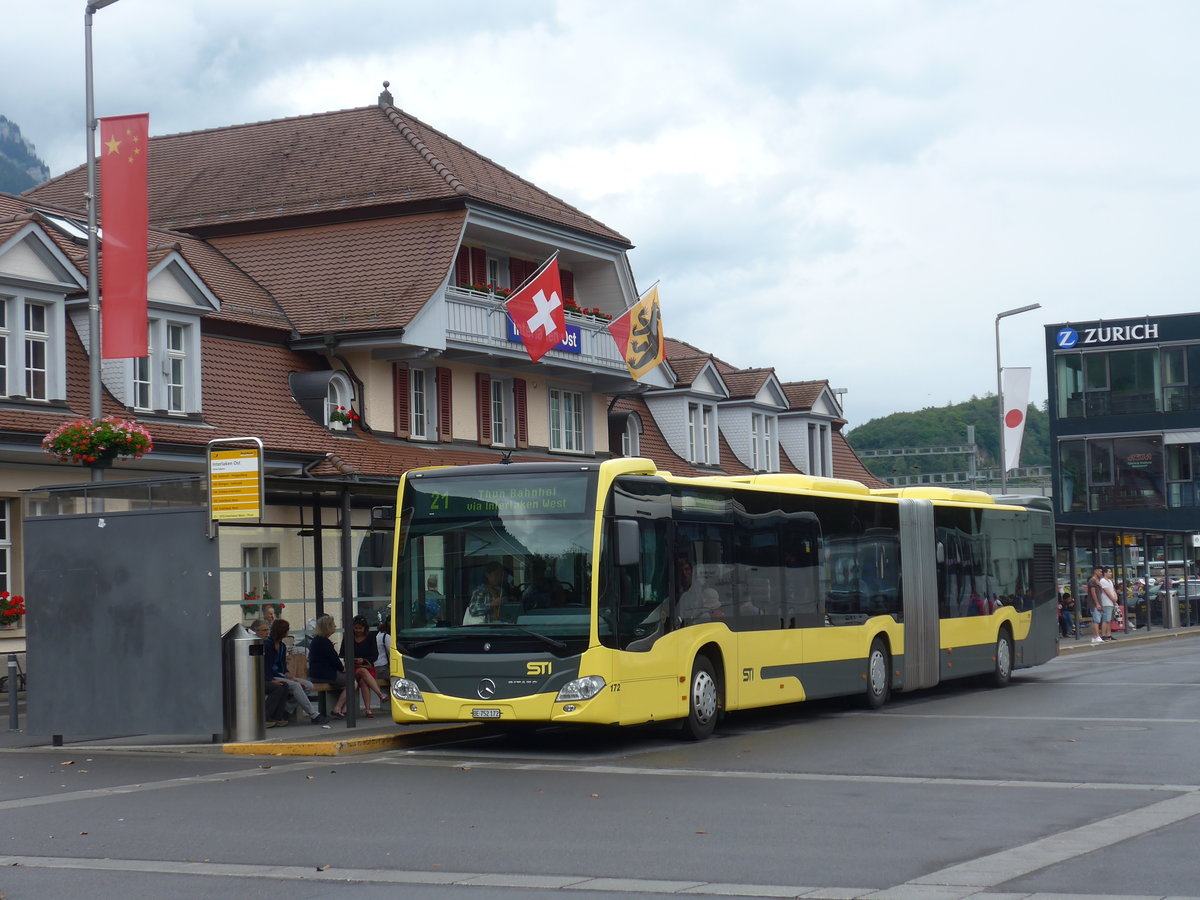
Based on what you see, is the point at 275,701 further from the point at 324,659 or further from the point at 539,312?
the point at 539,312

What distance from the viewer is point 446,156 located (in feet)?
130

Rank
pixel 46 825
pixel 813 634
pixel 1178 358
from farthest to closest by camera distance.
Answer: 1. pixel 1178 358
2. pixel 813 634
3. pixel 46 825

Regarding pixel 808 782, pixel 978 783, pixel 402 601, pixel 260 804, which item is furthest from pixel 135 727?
pixel 978 783

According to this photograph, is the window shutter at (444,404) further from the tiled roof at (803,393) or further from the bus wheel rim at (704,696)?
the tiled roof at (803,393)

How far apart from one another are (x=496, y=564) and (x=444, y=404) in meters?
20.2

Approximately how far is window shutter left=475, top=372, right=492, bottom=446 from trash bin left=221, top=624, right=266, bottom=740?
2008cm

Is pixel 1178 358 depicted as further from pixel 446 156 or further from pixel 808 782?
pixel 808 782

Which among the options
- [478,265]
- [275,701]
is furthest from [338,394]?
[275,701]

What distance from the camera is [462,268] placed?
1481 inches

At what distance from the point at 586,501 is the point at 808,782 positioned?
4.12 m

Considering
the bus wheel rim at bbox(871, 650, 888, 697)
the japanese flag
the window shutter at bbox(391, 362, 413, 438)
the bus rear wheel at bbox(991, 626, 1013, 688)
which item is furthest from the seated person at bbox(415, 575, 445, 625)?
the japanese flag

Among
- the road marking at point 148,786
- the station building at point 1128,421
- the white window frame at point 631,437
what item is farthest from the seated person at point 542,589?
the station building at point 1128,421

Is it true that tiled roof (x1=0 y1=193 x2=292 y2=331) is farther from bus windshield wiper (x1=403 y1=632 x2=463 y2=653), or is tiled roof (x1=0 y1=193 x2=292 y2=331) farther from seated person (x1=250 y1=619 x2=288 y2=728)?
bus windshield wiper (x1=403 y1=632 x2=463 y2=653)

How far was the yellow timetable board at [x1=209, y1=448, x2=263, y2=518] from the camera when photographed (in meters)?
17.2
